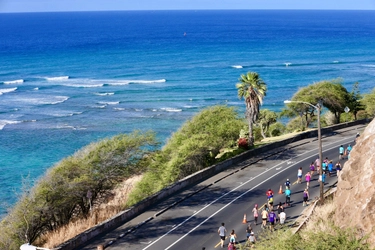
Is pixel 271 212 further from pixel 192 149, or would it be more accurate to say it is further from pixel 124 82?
pixel 124 82

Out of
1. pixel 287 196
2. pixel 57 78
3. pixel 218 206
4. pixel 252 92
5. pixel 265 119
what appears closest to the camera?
pixel 287 196

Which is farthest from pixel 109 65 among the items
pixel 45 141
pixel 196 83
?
pixel 45 141

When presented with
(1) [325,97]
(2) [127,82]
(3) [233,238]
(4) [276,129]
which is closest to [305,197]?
(3) [233,238]

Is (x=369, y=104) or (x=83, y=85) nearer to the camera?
(x=369, y=104)

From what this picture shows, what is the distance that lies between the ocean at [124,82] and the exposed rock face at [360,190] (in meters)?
27.6

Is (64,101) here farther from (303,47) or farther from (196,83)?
(303,47)

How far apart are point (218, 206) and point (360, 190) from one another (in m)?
9.83

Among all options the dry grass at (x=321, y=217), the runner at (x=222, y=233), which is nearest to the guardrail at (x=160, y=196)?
the runner at (x=222, y=233)

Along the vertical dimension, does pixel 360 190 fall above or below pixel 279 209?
above

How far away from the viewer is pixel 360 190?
23453 millimetres

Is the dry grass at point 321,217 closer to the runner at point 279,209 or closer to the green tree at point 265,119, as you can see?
the runner at point 279,209

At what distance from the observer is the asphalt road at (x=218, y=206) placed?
2641cm

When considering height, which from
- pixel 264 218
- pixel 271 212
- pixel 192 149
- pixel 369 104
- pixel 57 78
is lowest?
pixel 264 218

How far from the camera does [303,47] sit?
552ft
